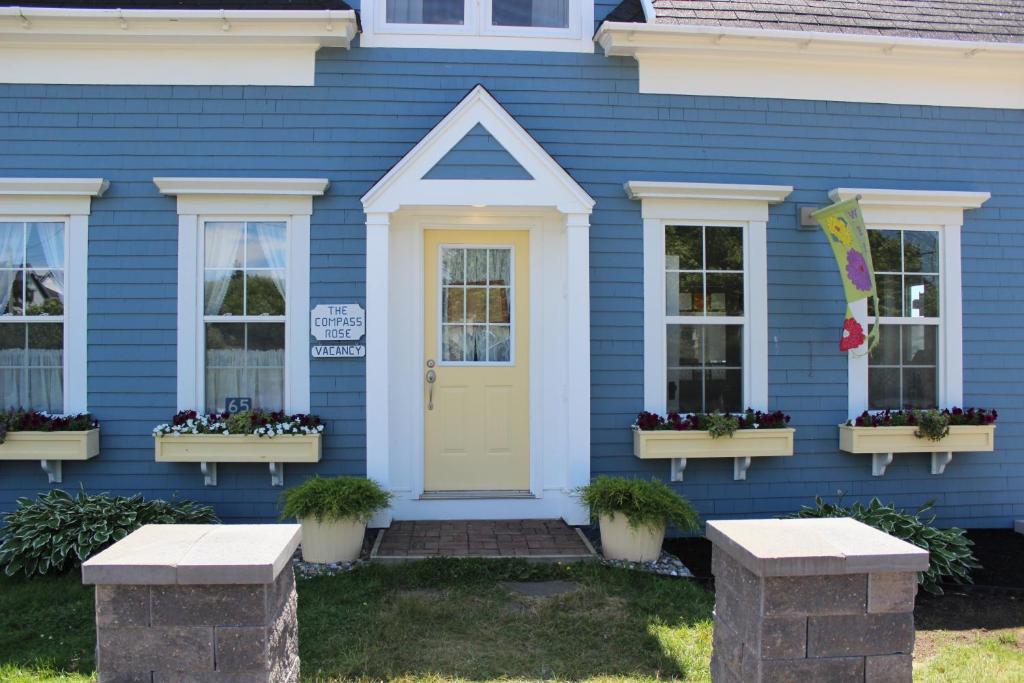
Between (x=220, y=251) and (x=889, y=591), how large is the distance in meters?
5.11

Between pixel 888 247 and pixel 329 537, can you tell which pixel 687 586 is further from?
pixel 888 247

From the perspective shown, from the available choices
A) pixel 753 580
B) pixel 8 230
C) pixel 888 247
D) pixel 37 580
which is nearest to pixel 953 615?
pixel 753 580

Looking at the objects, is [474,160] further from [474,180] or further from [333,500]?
[333,500]

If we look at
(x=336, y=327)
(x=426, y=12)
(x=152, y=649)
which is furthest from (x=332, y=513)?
(x=426, y=12)

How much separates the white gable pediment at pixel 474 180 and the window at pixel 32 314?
2.48m

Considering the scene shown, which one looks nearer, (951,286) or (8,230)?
(8,230)

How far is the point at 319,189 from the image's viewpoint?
19.2ft

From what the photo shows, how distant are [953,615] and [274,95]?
5834 millimetres

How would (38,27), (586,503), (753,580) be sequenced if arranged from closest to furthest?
(753,580), (586,503), (38,27)

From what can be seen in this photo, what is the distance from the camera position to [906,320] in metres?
6.45

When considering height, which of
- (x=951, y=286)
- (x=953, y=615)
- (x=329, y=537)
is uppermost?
(x=951, y=286)

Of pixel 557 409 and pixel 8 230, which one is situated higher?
pixel 8 230

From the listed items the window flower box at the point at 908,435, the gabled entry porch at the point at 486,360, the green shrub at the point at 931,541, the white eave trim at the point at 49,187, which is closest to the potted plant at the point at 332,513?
the gabled entry porch at the point at 486,360

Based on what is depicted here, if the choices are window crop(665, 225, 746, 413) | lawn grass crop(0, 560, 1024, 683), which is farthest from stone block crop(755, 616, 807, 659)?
window crop(665, 225, 746, 413)
